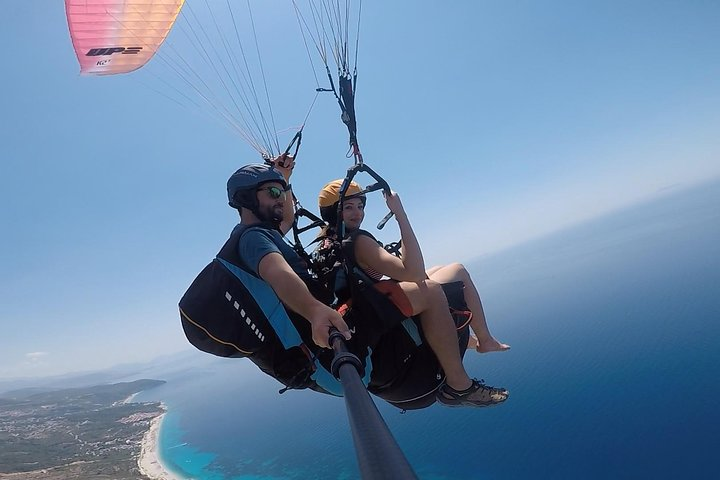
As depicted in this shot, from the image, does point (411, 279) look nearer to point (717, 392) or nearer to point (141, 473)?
point (717, 392)

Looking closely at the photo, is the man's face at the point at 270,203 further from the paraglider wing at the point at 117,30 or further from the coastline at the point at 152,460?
the coastline at the point at 152,460

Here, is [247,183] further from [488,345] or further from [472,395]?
[488,345]

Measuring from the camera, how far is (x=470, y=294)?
368cm

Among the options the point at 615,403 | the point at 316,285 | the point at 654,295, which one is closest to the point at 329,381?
the point at 316,285

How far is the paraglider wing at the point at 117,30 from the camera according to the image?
529cm

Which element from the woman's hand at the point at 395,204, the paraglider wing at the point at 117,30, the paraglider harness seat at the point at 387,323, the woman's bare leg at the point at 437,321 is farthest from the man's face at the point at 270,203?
the paraglider wing at the point at 117,30

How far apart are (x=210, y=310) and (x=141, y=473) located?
7098 cm

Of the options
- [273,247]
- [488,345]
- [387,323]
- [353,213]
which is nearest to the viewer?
[273,247]

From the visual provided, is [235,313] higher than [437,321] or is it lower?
higher

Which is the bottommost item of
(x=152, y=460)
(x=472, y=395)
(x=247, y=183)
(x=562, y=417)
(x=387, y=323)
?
(x=152, y=460)

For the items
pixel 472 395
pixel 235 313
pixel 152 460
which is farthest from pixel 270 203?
pixel 152 460

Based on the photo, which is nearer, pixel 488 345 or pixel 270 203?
pixel 270 203

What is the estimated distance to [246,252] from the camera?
2410mm

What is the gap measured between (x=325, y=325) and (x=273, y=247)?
73 centimetres
